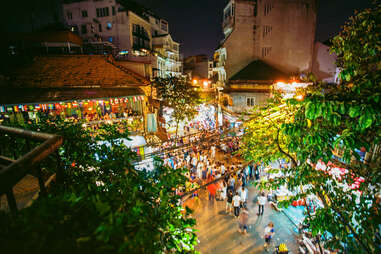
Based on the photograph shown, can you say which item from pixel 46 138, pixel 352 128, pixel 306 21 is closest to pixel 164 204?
pixel 46 138

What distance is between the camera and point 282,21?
67.3 feet

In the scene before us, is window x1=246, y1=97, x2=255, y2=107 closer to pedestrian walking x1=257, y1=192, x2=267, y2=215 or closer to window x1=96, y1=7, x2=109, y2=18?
pedestrian walking x1=257, y1=192, x2=267, y2=215

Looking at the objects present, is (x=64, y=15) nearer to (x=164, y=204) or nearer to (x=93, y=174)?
(x=93, y=174)

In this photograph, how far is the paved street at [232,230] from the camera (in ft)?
27.5

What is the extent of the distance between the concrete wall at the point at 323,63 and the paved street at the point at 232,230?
19249 mm

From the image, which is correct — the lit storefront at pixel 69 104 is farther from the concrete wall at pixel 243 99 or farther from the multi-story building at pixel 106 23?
the multi-story building at pixel 106 23

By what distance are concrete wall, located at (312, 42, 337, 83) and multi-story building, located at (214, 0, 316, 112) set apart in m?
0.85

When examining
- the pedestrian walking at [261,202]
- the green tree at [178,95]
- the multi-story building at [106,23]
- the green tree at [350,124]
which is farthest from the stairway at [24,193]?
the multi-story building at [106,23]

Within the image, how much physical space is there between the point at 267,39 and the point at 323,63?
25.1ft

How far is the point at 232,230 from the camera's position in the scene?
9.39 m

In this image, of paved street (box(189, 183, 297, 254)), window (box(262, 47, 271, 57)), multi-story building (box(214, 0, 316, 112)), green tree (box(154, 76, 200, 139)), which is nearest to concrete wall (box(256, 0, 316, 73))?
multi-story building (box(214, 0, 316, 112))

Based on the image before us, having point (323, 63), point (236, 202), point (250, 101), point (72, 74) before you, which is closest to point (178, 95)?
point (250, 101)

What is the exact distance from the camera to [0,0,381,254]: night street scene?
171cm

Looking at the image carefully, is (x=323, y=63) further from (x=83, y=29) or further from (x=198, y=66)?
(x=198, y=66)
